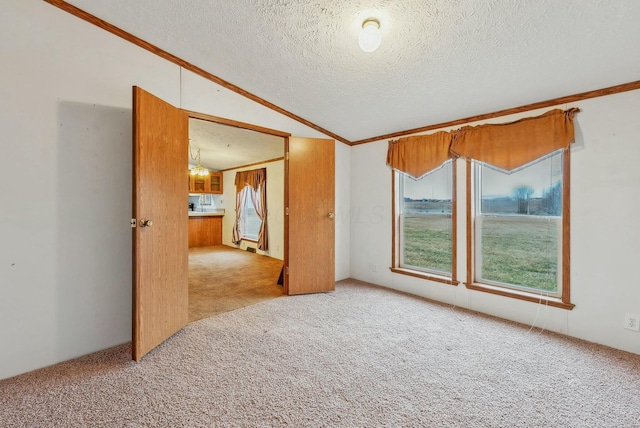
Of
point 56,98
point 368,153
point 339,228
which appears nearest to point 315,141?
point 368,153

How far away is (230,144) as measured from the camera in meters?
5.36

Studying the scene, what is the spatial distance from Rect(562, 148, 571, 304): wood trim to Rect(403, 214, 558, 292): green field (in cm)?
13

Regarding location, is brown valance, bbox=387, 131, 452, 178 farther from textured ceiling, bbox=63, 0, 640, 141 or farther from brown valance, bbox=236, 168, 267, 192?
brown valance, bbox=236, 168, 267, 192

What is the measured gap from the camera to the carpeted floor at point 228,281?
325 cm

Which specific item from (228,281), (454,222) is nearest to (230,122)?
(228,281)

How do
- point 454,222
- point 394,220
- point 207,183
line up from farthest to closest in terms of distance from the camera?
point 207,183, point 394,220, point 454,222

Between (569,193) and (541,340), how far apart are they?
4.32 feet

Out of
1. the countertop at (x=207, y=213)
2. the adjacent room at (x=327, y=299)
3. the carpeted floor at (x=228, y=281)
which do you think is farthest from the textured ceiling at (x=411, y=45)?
the countertop at (x=207, y=213)

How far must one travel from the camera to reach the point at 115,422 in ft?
4.85

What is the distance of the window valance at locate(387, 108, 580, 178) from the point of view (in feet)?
8.18

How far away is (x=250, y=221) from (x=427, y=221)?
479cm

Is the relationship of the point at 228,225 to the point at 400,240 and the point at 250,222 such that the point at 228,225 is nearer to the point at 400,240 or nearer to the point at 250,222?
the point at 250,222

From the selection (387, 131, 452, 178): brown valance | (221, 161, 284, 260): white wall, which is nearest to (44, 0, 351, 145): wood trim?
(387, 131, 452, 178): brown valance

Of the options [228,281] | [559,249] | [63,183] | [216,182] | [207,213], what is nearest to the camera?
[63,183]
